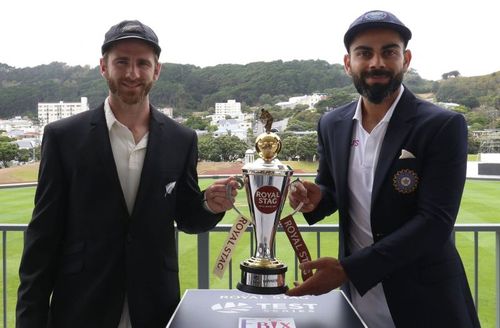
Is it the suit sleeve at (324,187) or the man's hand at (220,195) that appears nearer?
the man's hand at (220,195)

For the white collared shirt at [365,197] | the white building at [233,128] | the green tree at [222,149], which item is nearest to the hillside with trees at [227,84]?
the white building at [233,128]

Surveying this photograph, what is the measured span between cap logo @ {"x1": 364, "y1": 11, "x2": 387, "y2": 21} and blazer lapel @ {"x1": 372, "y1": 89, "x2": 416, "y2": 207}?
0.27m

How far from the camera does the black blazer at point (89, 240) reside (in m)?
1.51

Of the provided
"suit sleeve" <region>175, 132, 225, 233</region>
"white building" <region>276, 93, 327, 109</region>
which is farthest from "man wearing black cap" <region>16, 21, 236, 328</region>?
"white building" <region>276, 93, 327, 109</region>

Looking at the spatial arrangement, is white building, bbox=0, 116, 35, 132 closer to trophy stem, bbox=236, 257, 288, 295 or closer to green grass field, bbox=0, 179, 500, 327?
green grass field, bbox=0, 179, 500, 327

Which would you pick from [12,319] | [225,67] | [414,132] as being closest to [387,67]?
[414,132]

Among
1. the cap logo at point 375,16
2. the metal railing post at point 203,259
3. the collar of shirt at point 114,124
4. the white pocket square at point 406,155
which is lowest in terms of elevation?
the metal railing post at point 203,259

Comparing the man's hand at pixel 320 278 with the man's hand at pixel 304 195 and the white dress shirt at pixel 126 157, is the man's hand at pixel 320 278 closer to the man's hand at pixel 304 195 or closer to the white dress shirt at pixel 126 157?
the man's hand at pixel 304 195

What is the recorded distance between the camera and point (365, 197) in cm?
160

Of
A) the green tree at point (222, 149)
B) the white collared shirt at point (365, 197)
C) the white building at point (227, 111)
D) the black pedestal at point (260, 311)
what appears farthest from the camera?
the white building at point (227, 111)

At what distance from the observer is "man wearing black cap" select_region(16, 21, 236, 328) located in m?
1.51

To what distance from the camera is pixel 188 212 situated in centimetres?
180

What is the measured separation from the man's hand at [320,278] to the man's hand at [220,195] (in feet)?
1.22

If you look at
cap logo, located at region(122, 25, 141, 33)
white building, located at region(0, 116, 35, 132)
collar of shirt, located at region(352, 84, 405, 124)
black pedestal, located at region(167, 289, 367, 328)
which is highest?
cap logo, located at region(122, 25, 141, 33)
